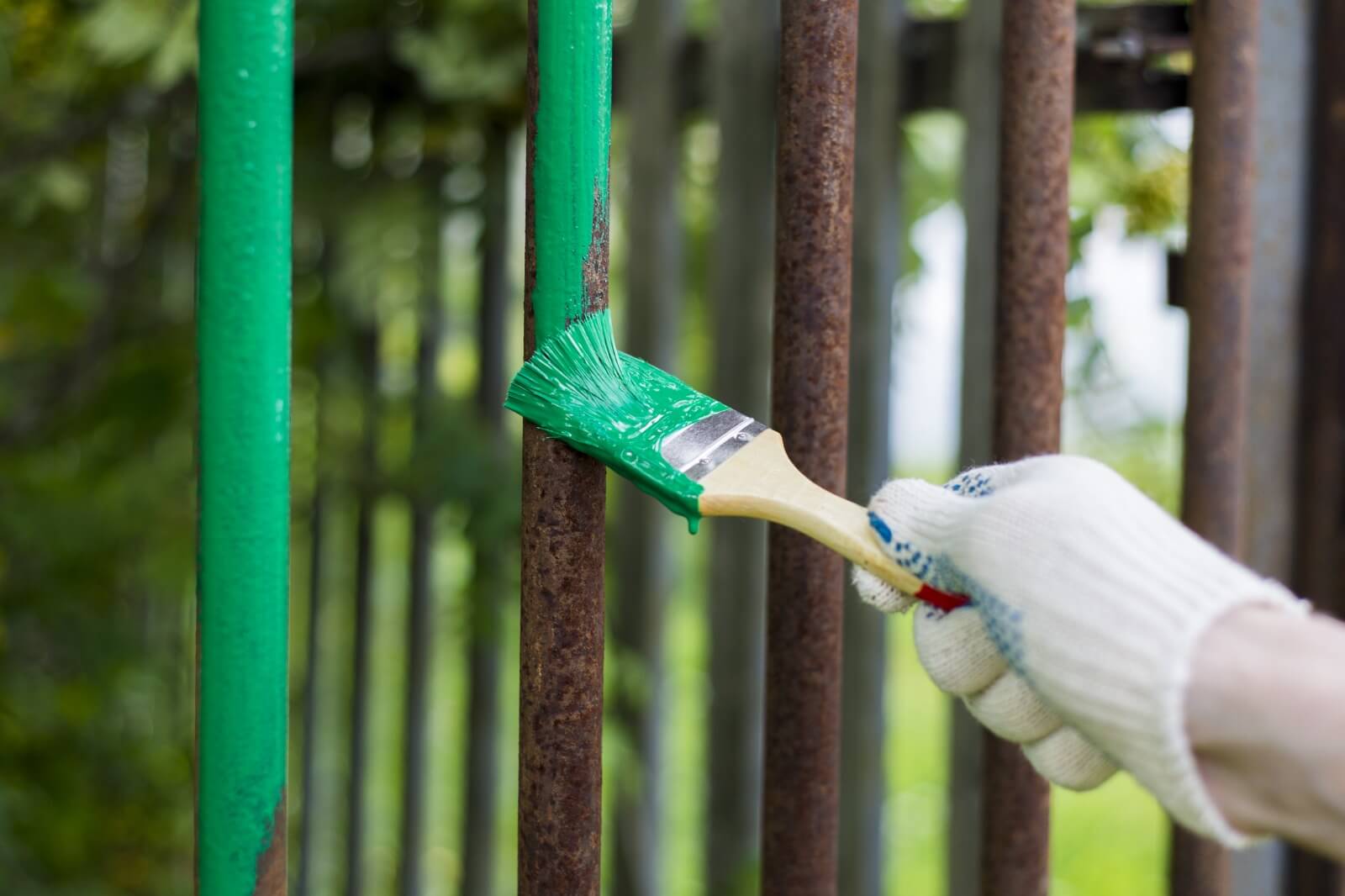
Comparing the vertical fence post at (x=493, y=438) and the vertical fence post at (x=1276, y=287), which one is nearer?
the vertical fence post at (x=1276, y=287)

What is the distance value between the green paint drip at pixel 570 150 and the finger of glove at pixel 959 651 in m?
0.30

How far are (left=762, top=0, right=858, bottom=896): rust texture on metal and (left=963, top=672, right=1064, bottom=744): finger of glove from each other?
22 centimetres

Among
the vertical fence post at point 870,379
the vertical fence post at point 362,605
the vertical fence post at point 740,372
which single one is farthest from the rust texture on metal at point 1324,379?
the vertical fence post at point 362,605

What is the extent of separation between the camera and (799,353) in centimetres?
88

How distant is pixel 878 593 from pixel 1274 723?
0.84 feet

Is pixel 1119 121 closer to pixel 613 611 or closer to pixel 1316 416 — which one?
pixel 1316 416

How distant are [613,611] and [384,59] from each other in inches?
35.0

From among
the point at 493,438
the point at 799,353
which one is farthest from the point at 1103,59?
the point at 493,438

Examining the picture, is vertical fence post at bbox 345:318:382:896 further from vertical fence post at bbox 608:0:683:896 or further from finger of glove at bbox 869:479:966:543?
finger of glove at bbox 869:479:966:543

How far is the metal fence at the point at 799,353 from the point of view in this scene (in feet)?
2.38

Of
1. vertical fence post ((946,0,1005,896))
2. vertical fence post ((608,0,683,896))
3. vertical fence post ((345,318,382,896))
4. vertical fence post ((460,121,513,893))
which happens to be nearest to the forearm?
vertical fence post ((946,0,1005,896))

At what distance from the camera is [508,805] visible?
2686 millimetres

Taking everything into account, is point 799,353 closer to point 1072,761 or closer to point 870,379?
point 1072,761

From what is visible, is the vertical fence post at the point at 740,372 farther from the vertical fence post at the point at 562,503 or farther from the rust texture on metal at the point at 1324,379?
the vertical fence post at the point at 562,503
